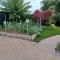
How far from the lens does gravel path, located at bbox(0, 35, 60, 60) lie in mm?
14812

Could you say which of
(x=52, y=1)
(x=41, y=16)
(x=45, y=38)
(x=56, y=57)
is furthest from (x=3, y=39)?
(x=52, y=1)

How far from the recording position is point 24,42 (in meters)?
20.7

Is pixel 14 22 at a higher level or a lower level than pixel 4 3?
lower

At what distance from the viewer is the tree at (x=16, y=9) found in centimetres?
2666

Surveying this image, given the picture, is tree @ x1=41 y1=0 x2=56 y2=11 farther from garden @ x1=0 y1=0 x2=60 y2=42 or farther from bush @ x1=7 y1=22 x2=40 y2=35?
bush @ x1=7 y1=22 x2=40 y2=35

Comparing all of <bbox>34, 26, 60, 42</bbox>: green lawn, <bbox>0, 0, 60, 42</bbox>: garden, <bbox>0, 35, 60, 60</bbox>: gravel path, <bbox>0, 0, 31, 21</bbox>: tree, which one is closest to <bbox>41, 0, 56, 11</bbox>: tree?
<bbox>0, 0, 60, 42</bbox>: garden

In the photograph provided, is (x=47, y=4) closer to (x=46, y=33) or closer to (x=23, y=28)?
(x=23, y=28)

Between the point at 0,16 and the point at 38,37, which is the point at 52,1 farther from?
the point at 38,37

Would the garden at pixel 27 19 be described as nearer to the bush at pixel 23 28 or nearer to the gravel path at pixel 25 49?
the bush at pixel 23 28

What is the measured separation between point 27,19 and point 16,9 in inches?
62.6

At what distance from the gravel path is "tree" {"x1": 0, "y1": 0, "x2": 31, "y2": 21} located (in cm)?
485

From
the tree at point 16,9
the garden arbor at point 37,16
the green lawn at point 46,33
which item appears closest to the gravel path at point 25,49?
the green lawn at point 46,33

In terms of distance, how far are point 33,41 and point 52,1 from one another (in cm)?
985

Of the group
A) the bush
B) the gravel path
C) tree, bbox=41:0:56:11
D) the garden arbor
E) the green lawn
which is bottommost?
the gravel path
